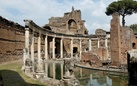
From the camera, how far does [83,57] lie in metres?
25.7

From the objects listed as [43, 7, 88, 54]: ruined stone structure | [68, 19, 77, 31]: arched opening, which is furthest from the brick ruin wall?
[68, 19, 77, 31]: arched opening

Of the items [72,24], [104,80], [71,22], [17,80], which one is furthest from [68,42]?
[17,80]

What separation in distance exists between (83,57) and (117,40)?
6642 mm

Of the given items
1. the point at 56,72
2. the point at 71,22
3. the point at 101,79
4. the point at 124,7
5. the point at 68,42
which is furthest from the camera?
the point at 124,7

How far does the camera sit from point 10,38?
22.8m

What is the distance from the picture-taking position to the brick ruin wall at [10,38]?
19656mm

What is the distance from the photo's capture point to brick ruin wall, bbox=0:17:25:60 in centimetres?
1966

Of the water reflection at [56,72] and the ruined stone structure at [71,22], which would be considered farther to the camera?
the ruined stone structure at [71,22]

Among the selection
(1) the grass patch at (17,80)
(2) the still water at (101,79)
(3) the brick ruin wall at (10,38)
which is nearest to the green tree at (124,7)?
(3) the brick ruin wall at (10,38)

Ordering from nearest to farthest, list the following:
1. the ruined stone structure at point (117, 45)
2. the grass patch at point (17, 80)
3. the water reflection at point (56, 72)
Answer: the grass patch at point (17, 80) → the water reflection at point (56, 72) → the ruined stone structure at point (117, 45)

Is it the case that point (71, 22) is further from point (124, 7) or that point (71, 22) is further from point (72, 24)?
point (124, 7)

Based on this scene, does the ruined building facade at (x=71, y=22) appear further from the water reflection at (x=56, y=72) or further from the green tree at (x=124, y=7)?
the water reflection at (x=56, y=72)

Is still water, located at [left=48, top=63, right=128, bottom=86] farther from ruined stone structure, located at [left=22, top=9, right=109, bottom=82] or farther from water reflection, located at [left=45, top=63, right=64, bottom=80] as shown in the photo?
ruined stone structure, located at [left=22, top=9, right=109, bottom=82]

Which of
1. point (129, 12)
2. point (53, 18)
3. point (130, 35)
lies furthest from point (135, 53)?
point (129, 12)
